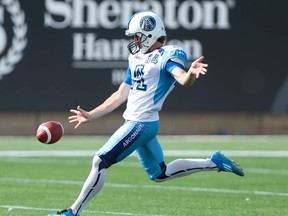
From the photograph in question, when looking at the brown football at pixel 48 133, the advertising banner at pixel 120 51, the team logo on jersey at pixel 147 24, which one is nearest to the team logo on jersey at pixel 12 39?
the advertising banner at pixel 120 51

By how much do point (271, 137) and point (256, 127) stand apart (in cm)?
62

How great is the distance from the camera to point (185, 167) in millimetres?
9992

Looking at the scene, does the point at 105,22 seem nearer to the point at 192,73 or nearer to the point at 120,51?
the point at 120,51

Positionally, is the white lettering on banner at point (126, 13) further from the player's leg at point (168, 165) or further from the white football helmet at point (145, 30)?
the white football helmet at point (145, 30)

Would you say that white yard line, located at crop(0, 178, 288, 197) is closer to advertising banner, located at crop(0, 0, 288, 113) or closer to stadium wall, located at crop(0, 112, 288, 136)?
advertising banner, located at crop(0, 0, 288, 113)

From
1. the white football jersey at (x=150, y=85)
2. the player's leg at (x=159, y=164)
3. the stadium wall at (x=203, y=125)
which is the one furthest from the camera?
the stadium wall at (x=203, y=125)

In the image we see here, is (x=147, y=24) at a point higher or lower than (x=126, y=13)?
higher

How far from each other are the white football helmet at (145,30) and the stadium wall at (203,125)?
1462 cm

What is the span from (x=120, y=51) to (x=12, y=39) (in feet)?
8.72

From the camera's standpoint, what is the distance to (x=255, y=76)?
2448 cm

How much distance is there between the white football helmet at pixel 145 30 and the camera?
9453 millimetres

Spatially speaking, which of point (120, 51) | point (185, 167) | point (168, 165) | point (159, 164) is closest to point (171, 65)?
point (159, 164)

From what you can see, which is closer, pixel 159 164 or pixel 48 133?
pixel 48 133

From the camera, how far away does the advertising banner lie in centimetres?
2336
